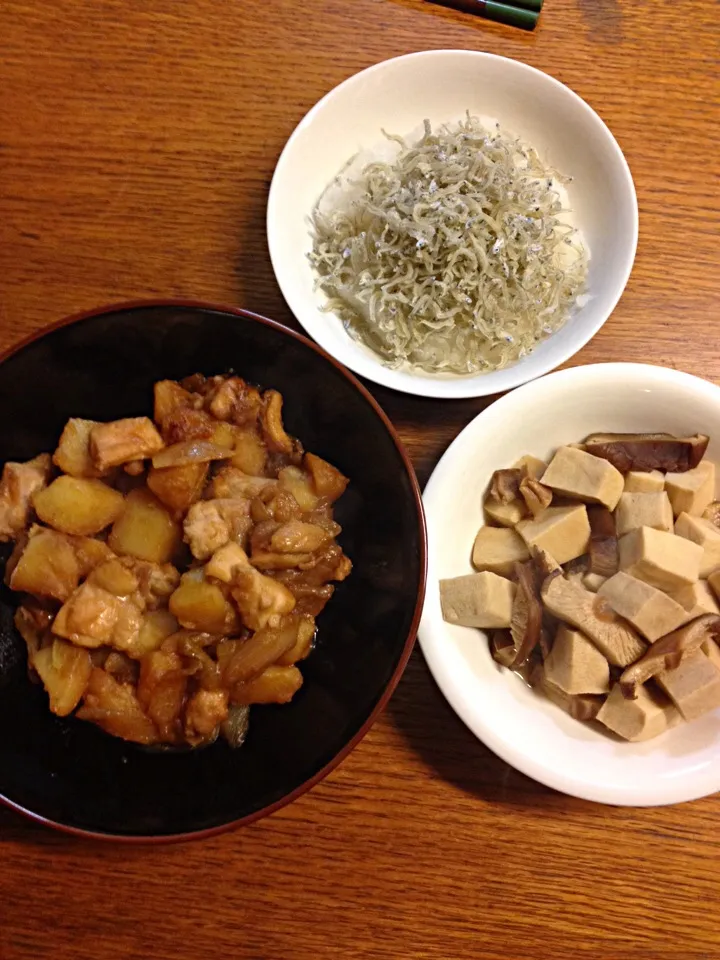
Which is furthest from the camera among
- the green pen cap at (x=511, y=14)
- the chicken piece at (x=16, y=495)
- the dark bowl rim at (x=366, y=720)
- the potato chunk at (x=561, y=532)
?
the green pen cap at (x=511, y=14)

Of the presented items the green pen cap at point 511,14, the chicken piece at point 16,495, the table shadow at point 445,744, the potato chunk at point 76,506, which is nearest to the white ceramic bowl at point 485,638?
the table shadow at point 445,744

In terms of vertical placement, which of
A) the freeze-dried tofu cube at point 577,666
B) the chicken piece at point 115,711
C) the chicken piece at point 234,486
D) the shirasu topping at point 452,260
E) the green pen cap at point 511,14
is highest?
the green pen cap at point 511,14

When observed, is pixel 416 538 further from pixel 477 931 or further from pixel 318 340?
pixel 477 931

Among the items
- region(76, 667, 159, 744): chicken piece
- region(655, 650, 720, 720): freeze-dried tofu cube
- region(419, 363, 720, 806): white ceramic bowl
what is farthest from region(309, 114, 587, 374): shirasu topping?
region(76, 667, 159, 744): chicken piece

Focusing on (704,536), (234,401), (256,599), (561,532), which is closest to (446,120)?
(234,401)

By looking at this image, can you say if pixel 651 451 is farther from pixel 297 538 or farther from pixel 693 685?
pixel 297 538

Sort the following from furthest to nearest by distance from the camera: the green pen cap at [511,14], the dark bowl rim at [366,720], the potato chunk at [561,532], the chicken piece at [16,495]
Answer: the green pen cap at [511,14], the potato chunk at [561,532], the chicken piece at [16,495], the dark bowl rim at [366,720]

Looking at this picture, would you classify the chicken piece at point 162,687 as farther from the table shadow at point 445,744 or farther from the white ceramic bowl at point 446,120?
the white ceramic bowl at point 446,120

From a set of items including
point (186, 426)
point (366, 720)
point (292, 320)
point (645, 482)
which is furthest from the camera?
point (292, 320)
